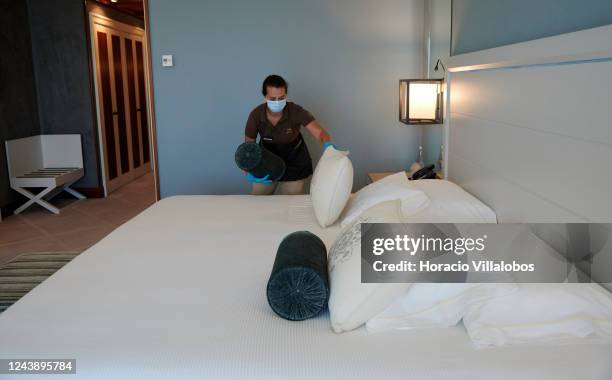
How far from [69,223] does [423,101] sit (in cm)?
355

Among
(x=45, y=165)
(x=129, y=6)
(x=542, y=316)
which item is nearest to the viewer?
(x=542, y=316)

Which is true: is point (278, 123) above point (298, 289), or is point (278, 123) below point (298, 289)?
above

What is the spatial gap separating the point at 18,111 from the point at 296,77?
3186 millimetres

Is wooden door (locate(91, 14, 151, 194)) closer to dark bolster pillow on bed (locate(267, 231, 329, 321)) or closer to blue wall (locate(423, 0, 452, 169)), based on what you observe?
blue wall (locate(423, 0, 452, 169))

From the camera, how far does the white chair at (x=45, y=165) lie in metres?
5.54

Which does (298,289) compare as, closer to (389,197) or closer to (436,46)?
(389,197)

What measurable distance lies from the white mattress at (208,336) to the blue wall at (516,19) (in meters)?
1.08

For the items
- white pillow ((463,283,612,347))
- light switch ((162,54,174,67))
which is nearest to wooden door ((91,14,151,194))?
light switch ((162,54,174,67))

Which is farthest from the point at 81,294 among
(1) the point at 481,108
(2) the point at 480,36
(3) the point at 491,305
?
(2) the point at 480,36

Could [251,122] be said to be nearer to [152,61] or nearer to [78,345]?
[152,61]

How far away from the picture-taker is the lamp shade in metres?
3.58

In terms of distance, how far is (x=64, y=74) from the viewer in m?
6.06

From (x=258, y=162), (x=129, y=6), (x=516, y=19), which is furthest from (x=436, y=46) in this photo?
(x=129, y=6)

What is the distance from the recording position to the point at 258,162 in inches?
131
